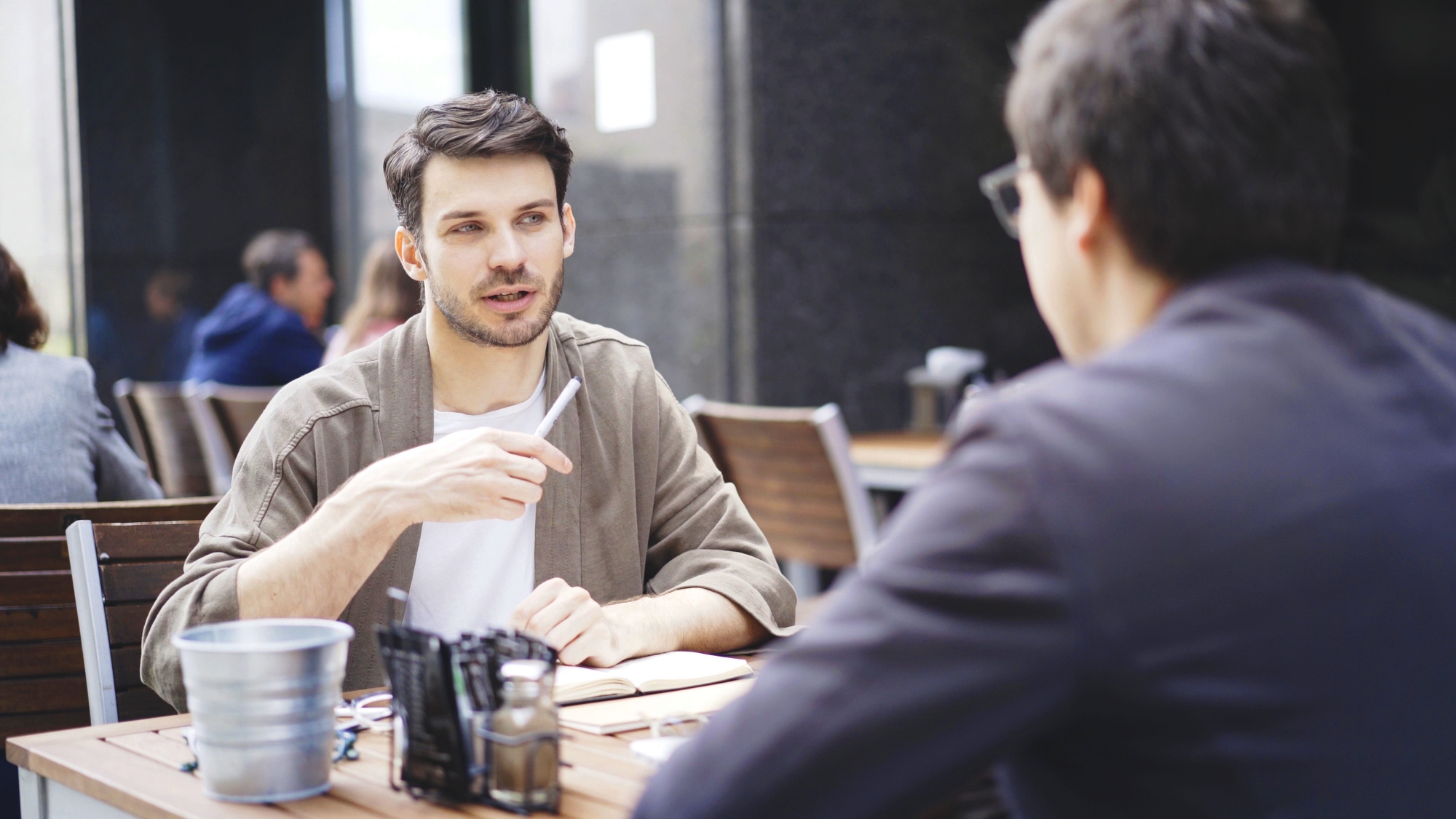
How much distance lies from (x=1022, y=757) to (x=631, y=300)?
3974mm

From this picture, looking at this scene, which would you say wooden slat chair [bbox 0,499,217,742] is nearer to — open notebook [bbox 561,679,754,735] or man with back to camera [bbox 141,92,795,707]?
man with back to camera [bbox 141,92,795,707]

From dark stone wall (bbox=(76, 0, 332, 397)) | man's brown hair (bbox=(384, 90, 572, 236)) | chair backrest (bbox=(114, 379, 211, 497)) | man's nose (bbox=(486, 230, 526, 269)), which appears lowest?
chair backrest (bbox=(114, 379, 211, 497))

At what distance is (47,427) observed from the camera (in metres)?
2.29

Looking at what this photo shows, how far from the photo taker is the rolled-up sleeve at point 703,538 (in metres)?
1.62

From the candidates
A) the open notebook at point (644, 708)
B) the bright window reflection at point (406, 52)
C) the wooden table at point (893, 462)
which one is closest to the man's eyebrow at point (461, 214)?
the open notebook at point (644, 708)

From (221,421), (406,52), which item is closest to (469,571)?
(221,421)

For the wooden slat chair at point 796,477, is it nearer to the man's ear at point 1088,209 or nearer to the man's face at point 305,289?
the man's ear at point 1088,209

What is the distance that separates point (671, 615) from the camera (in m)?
1.54

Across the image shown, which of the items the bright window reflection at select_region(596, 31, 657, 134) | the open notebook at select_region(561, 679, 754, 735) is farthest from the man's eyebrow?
the bright window reflection at select_region(596, 31, 657, 134)

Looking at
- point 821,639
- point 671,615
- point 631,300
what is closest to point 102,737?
point 671,615

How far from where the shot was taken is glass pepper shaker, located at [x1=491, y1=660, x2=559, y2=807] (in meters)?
1.02

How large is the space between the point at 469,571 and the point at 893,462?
192 centimetres

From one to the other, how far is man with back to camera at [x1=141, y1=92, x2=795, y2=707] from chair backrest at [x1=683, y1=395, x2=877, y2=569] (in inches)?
44.9

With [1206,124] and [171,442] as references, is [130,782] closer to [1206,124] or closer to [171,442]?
[1206,124]
